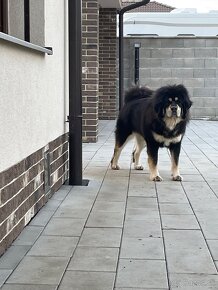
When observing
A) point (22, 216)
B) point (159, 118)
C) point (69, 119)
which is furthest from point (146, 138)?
point (22, 216)

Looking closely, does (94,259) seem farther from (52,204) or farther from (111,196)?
(111,196)

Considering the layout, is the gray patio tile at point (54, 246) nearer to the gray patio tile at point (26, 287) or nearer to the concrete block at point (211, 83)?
the gray patio tile at point (26, 287)

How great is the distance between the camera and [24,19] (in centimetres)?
507

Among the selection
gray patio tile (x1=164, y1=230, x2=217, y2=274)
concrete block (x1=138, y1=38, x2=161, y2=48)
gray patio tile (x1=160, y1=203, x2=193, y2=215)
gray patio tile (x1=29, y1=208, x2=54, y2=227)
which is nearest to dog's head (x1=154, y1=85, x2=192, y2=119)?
gray patio tile (x1=160, y1=203, x2=193, y2=215)

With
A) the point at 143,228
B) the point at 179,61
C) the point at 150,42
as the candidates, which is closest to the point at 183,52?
the point at 179,61

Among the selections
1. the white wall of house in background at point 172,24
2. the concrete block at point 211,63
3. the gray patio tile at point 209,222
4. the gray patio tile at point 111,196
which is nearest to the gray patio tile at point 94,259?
the gray patio tile at point 209,222

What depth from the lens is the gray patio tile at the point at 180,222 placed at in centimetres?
483

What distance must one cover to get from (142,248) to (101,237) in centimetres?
44

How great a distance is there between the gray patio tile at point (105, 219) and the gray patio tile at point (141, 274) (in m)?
1.01

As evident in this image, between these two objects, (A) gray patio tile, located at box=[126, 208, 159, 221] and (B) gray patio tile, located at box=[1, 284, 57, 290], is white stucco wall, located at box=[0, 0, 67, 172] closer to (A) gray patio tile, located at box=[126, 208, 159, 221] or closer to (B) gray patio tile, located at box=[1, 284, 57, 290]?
(B) gray patio tile, located at box=[1, 284, 57, 290]

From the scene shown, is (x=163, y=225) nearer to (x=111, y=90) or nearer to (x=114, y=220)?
(x=114, y=220)

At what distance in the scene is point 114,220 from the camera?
5.05m

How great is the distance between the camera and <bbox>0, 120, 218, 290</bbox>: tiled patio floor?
354 centimetres

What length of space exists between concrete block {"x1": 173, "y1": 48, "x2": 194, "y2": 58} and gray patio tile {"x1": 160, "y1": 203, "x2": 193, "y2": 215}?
11947 millimetres
